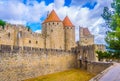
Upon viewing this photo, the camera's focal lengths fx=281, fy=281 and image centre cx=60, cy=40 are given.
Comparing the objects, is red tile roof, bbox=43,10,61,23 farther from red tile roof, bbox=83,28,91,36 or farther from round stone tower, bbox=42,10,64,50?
red tile roof, bbox=83,28,91,36

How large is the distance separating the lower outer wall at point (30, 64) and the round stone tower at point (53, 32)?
996 cm

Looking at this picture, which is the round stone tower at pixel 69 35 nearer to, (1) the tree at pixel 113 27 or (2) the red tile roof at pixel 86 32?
(2) the red tile roof at pixel 86 32

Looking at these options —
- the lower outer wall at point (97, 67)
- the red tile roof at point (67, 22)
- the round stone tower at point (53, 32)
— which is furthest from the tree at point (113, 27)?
the red tile roof at point (67, 22)

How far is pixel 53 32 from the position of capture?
4716 centimetres

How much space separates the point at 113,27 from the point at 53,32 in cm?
2499

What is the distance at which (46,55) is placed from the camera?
3023 centimetres

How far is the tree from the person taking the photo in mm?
20477

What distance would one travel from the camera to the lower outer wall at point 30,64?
22.1m

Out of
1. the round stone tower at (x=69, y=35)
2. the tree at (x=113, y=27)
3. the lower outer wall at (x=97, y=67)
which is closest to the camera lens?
the tree at (x=113, y=27)

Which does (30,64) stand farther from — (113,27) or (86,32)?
(86,32)

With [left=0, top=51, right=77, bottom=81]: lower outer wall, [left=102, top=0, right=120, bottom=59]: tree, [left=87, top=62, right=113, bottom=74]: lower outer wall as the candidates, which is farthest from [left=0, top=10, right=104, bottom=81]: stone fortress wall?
[left=102, top=0, right=120, bottom=59]: tree

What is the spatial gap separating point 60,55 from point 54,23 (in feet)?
45.8

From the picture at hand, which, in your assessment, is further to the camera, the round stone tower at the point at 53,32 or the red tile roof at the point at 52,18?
the red tile roof at the point at 52,18

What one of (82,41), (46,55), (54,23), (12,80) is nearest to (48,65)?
(46,55)
